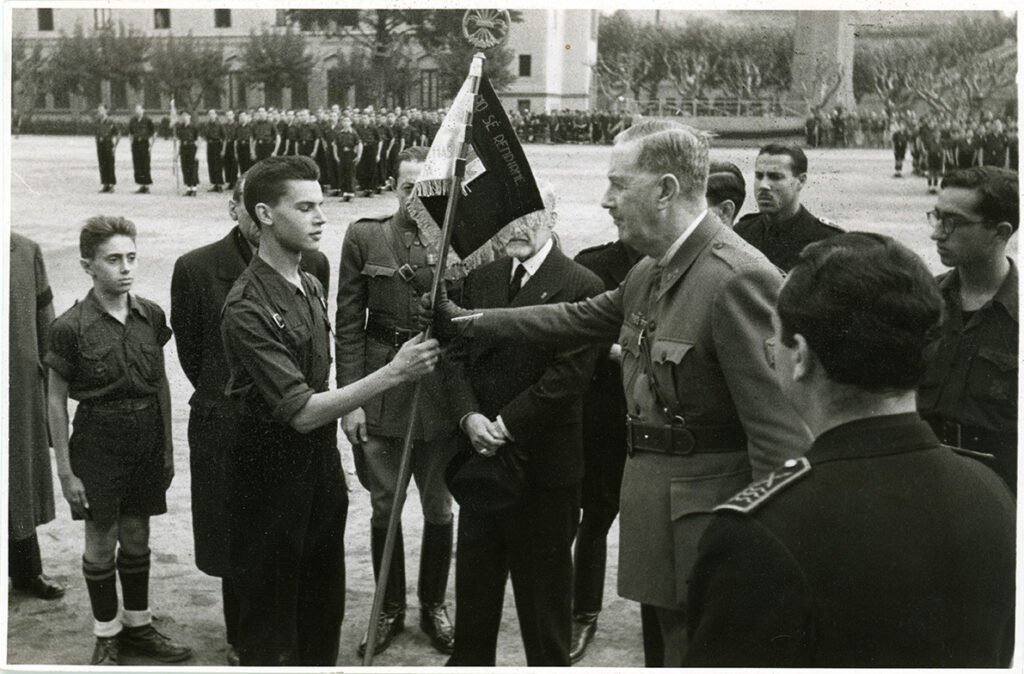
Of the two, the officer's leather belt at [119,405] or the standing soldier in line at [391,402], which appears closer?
the officer's leather belt at [119,405]

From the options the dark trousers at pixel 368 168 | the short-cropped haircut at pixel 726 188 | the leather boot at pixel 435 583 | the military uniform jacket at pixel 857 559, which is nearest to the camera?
the military uniform jacket at pixel 857 559

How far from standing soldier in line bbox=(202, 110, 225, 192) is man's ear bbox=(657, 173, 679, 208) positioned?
15.6m

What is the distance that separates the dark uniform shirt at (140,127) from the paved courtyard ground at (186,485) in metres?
1.01

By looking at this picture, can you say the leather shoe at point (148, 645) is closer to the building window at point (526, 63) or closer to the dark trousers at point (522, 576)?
the dark trousers at point (522, 576)

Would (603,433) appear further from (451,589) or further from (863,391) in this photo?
(863,391)

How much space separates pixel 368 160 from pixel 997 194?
15648 millimetres

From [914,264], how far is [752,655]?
0.65m

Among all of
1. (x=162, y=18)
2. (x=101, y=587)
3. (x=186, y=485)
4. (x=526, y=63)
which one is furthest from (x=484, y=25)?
(x=526, y=63)

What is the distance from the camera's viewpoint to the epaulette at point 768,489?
166cm

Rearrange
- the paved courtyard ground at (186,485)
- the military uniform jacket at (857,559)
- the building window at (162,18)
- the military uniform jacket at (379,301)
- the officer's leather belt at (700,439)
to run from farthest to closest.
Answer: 1. the building window at (162,18)
2. the military uniform jacket at (379,301)
3. the paved courtyard ground at (186,485)
4. the officer's leather belt at (700,439)
5. the military uniform jacket at (857,559)

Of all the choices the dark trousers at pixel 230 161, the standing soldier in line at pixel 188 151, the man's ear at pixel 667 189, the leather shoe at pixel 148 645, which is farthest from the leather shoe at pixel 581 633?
the dark trousers at pixel 230 161

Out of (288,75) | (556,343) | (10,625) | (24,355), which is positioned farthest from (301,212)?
(288,75)

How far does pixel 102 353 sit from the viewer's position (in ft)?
12.4

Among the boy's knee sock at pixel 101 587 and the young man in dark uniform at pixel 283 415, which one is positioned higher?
the young man in dark uniform at pixel 283 415
